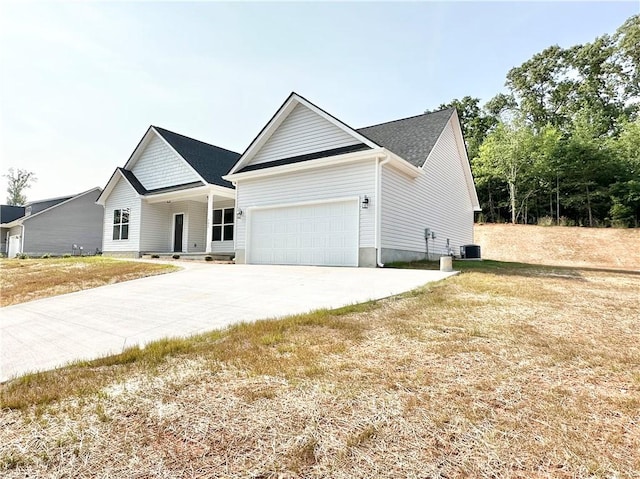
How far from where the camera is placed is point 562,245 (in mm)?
22750

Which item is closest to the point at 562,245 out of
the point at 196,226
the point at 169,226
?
the point at 196,226

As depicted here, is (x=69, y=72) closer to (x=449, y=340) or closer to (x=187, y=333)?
(x=187, y=333)

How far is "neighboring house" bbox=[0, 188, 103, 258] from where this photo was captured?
26.2 meters

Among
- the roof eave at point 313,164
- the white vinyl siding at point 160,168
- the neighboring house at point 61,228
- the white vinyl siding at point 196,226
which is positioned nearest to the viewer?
the roof eave at point 313,164

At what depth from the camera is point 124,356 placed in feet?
11.7

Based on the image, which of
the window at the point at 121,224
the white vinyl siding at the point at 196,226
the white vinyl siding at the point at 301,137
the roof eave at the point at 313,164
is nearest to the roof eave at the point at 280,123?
the white vinyl siding at the point at 301,137

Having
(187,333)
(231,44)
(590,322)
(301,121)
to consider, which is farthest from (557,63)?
(187,333)

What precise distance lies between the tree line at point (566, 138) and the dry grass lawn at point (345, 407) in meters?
28.6

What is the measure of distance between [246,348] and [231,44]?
9856 millimetres

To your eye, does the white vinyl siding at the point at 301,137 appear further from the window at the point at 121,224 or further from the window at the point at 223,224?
the window at the point at 121,224

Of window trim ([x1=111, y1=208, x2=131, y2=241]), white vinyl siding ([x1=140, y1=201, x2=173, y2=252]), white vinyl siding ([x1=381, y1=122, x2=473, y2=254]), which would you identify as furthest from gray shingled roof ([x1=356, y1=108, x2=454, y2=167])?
window trim ([x1=111, y1=208, x2=131, y2=241])

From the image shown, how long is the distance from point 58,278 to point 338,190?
8583 mm

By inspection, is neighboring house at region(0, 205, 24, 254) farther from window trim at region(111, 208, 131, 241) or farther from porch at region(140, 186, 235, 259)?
porch at region(140, 186, 235, 259)

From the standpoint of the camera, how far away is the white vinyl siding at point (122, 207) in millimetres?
18359
